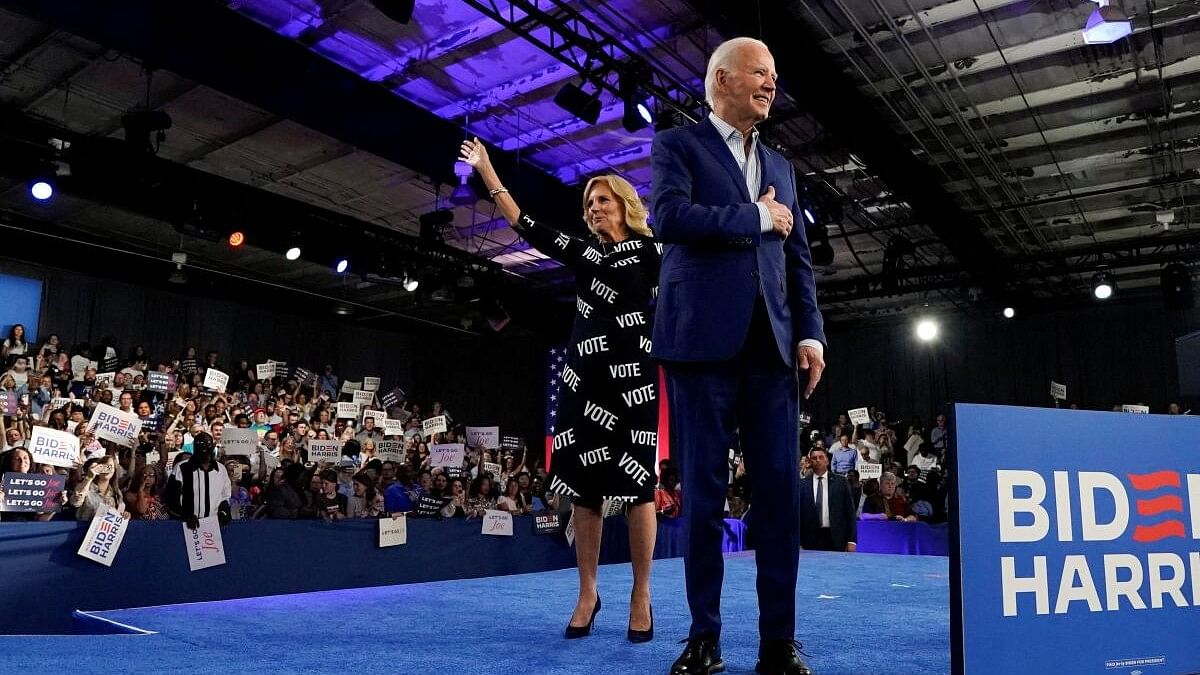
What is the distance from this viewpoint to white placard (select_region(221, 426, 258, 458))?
273 inches

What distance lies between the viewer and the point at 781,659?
5.08 ft

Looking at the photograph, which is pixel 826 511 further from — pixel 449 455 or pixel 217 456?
pixel 217 456

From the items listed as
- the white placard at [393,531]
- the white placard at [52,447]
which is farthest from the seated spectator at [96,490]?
the white placard at [393,531]

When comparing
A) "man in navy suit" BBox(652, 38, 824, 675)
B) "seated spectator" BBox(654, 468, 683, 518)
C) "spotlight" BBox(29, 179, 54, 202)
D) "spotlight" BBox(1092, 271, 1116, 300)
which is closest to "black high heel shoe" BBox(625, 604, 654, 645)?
"man in navy suit" BBox(652, 38, 824, 675)

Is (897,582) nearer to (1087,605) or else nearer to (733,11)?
(1087,605)

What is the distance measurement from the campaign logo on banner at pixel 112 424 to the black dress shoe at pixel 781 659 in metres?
5.13

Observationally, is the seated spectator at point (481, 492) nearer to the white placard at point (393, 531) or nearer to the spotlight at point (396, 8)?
the white placard at point (393, 531)

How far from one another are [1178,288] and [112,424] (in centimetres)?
1192

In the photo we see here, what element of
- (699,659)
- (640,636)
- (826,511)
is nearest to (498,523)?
(826,511)

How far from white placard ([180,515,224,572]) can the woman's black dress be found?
326 cm

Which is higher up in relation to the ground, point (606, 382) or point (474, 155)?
point (474, 155)

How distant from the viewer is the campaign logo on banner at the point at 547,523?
22.1ft

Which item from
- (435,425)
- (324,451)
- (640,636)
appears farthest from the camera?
(435,425)

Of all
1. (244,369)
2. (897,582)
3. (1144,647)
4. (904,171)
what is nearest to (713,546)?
(1144,647)
